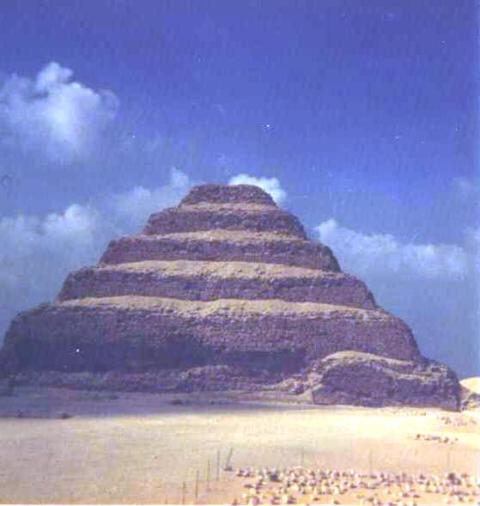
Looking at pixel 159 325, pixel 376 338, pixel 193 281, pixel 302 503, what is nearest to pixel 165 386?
pixel 159 325

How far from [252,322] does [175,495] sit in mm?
43111

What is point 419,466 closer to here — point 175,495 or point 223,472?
point 223,472

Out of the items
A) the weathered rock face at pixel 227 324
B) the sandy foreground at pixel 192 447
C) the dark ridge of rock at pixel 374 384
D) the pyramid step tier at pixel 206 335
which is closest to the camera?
the sandy foreground at pixel 192 447

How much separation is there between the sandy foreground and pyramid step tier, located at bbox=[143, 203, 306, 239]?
79.1 ft

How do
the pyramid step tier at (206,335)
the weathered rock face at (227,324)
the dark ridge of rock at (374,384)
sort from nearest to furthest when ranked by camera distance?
the dark ridge of rock at (374,384), the weathered rock face at (227,324), the pyramid step tier at (206,335)

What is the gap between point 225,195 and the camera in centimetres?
7706

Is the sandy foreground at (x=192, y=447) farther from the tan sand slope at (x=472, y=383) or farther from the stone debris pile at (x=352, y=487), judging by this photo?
the tan sand slope at (x=472, y=383)

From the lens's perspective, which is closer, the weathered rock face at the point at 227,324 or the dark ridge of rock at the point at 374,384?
the dark ridge of rock at the point at 374,384

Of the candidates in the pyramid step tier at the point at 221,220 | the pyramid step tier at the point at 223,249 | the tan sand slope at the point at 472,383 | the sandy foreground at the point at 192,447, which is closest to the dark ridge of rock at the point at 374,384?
the sandy foreground at the point at 192,447

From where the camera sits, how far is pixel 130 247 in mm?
71688

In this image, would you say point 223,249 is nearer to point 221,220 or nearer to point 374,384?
point 221,220

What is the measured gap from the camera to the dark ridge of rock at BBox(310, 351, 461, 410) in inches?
2215

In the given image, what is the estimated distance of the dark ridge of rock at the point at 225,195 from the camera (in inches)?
3029

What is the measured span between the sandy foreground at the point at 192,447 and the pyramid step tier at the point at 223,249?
19699mm
